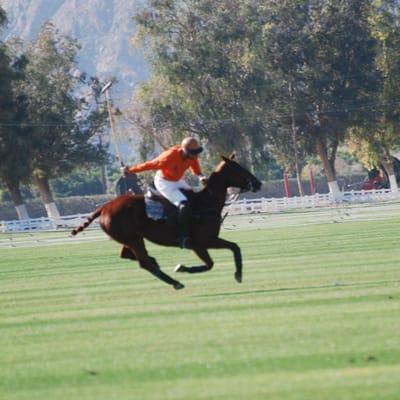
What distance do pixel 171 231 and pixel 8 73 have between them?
5540 centimetres

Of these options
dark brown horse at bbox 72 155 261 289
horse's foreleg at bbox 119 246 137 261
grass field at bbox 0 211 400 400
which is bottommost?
grass field at bbox 0 211 400 400

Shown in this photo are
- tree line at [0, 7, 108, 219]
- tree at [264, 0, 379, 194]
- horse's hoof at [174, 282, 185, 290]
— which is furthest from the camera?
tree at [264, 0, 379, 194]

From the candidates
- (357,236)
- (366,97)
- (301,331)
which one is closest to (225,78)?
(366,97)

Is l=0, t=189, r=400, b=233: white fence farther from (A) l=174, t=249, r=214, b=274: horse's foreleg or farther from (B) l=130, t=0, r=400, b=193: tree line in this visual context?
(A) l=174, t=249, r=214, b=274: horse's foreleg

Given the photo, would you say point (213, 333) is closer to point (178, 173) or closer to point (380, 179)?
point (178, 173)

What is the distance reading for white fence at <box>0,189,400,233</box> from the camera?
6919 centimetres

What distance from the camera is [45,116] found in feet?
270

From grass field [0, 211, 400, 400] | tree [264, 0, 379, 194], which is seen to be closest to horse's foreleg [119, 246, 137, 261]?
grass field [0, 211, 400, 400]

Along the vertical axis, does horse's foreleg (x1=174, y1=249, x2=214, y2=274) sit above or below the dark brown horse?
below

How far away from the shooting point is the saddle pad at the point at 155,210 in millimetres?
21328

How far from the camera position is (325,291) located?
61.8ft

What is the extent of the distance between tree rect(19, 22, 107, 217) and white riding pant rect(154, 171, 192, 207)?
184ft

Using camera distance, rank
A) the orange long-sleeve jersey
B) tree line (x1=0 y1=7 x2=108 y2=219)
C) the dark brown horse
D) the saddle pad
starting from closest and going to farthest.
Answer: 1. the saddle pad
2. the dark brown horse
3. the orange long-sleeve jersey
4. tree line (x1=0 y1=7 x2=108 y2=219)

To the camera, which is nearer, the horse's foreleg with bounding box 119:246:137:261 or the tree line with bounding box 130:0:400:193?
the horse's foreleg with bounding box 119:246:137:261
